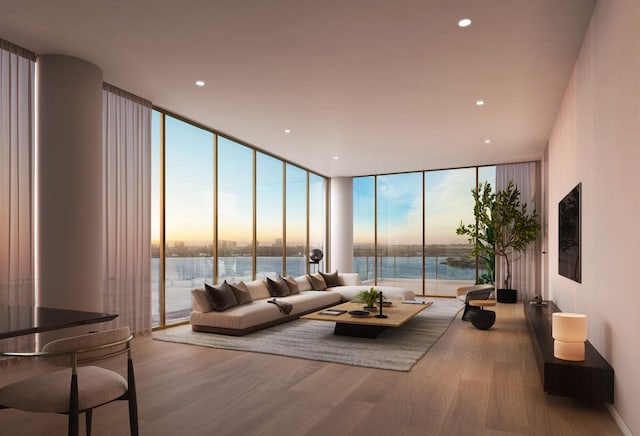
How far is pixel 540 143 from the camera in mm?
7980

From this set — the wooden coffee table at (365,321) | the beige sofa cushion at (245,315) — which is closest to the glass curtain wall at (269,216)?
the beige sofa cushion at (245,315)

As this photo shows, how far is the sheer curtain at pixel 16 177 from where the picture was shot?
4250 mm

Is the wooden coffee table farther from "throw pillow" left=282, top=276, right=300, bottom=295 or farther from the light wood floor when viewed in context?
"throw pillow" left=282, top=276, right=300, bottom=295

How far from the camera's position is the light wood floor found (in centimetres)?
295

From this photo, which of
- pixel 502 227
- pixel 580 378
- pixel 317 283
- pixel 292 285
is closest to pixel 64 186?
pixel 292 285

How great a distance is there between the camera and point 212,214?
7.42m

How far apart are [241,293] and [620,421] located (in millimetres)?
4861

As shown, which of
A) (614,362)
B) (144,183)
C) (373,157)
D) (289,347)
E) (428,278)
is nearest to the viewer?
(614,362)

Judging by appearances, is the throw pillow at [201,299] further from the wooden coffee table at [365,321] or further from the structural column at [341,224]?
the structural column at [341,224]

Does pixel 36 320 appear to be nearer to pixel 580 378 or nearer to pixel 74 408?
pixel 74 408

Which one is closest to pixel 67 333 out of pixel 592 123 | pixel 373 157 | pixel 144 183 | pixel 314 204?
pixel 144 183

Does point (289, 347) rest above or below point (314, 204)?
below

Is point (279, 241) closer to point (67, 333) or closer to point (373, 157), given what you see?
point (373, 157)

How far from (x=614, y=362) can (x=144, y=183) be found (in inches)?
213
